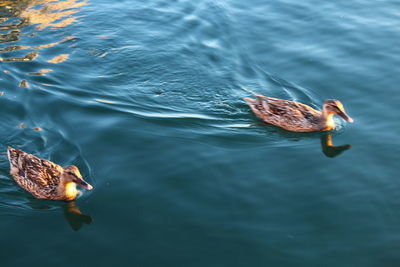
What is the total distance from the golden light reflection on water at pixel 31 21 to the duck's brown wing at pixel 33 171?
14.4 feet

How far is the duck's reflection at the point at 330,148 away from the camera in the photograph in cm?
1059

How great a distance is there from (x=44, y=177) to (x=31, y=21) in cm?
872

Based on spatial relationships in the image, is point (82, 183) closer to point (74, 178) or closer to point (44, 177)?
point (74, 178)

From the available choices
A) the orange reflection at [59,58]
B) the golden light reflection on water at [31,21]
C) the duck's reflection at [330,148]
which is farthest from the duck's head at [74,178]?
the orange reflection at [59,58]

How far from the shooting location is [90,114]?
11977mm

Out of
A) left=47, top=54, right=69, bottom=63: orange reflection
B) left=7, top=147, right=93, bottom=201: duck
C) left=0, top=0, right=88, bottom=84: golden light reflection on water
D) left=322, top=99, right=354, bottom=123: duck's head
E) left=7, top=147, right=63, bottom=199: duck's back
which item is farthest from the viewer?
left=0, top=0, right=88, bottom=84: golden light reflection on water

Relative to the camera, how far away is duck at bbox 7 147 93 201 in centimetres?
916

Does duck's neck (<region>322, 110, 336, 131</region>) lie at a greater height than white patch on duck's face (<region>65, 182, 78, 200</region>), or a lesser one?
greater

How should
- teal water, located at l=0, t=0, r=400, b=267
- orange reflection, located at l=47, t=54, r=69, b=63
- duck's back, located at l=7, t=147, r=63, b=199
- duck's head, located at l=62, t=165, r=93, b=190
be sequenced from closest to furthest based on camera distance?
teal water, located at l=0, t=0, r=400, b=267, duck's head, located at l=62, t=165, r=93, b=190, duck's back, located at l=7, t=147, r=63, b=199, orange reflection, located at l=47, t=54, r=69, b=63

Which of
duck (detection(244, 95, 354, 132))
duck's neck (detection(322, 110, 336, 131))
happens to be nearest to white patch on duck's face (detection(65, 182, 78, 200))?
duck (detection(244, 95, 354, 132))

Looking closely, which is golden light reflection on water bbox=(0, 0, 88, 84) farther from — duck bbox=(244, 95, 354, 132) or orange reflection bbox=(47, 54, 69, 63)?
duck bbox=(244, 95, 354, 132)

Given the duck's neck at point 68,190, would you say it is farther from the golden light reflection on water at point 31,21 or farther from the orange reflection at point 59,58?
the orange reflection at point 59,58

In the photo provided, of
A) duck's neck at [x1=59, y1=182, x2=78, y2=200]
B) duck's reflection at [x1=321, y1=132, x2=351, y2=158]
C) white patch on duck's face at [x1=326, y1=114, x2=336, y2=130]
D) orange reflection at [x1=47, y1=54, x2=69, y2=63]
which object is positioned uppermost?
white patch on duck's face at [x1=326, y1=114, x2=336, y2=130]

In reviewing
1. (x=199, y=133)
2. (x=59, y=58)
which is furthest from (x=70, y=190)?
(x=59, y=58)
